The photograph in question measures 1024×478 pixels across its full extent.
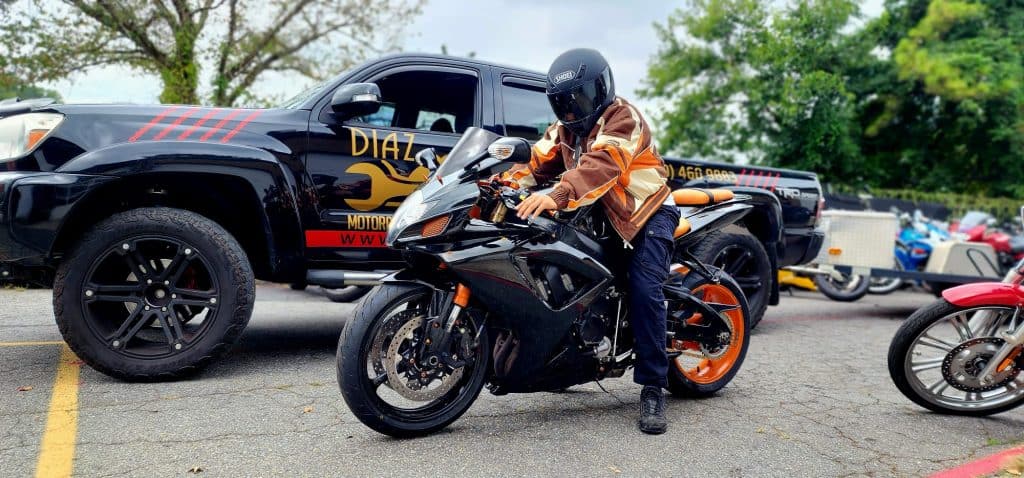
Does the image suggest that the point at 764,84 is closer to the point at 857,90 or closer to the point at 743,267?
the point at 857,90

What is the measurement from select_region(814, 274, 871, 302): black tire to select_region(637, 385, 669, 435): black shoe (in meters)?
6.50

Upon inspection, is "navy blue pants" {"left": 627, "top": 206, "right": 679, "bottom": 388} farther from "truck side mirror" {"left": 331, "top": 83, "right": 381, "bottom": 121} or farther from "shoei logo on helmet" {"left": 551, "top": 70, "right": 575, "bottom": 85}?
"truck side mirror" {"left": 331, "top": 83, "right": 381, "bottom": 121}

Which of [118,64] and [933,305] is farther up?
[118,64]

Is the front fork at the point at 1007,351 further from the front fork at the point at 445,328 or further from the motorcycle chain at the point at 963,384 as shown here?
the front fork at the point at 445,328

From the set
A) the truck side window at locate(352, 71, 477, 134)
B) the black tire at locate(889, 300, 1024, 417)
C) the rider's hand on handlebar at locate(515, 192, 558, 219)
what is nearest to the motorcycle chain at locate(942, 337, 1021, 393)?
the black tire at locate(889, 300, 1024, 417)

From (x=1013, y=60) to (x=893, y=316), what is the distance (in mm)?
23585

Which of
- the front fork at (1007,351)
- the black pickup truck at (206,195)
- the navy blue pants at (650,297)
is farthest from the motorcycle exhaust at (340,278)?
the front fork at (1007,351)

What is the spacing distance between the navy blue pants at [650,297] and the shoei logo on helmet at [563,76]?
0.81 meters

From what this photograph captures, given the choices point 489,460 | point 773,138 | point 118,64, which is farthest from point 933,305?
point 773,138

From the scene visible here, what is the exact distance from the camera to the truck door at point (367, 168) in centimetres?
472

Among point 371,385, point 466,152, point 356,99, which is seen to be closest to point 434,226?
point 466,152

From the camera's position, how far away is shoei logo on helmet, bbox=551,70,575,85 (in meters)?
3.46

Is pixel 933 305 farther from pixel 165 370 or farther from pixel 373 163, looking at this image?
pixel 165 370

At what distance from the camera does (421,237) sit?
3.11 meters
